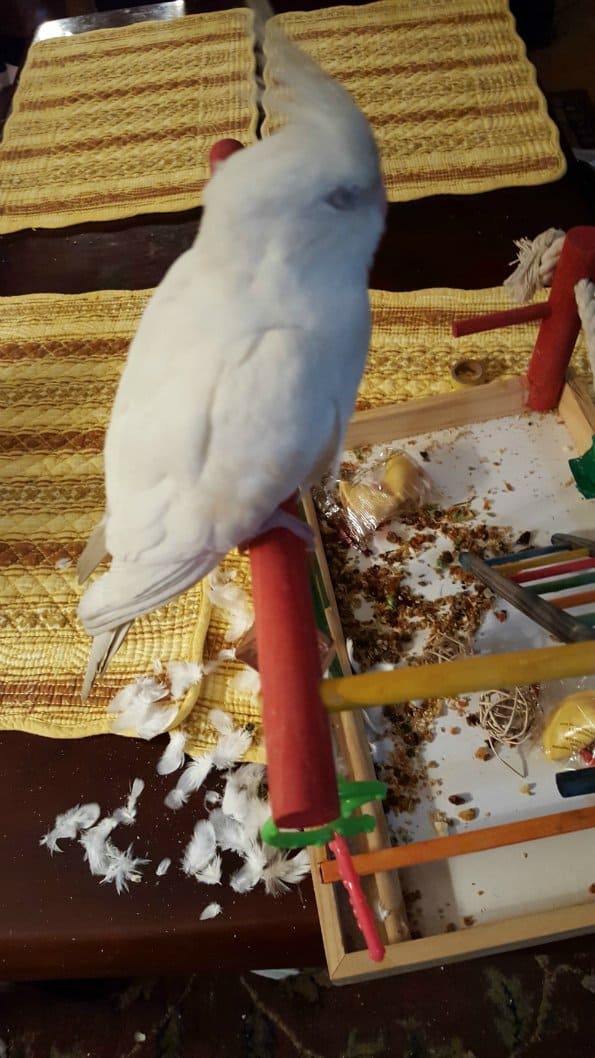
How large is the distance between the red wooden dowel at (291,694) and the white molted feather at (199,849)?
12.3 inches

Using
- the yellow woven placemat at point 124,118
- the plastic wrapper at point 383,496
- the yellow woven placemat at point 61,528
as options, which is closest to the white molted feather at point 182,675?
the yellow woven placemat at point 61,528

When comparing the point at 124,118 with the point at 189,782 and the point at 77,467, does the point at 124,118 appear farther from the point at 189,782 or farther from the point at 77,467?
the point at 189,782

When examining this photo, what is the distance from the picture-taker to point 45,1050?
854 mm

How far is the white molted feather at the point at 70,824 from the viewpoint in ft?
2.10

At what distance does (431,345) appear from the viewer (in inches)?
35.1

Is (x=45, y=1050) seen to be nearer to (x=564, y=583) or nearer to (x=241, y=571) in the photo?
(x=241, y=571)

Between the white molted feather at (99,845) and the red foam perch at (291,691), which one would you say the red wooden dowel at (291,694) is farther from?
the white molted feather at (99,845)

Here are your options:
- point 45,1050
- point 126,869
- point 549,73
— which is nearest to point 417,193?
point 126,869

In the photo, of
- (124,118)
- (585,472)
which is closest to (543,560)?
(585,472)

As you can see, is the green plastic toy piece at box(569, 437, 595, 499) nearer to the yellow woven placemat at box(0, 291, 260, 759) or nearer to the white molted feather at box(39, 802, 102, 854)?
the yellow woven placemat at box(0, 291, 260, 759)

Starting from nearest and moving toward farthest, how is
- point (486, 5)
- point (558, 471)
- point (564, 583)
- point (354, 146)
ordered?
point (354, 146), point (564, 583), point (558, 471), point (486, 5)

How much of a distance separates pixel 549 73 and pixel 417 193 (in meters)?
1.22

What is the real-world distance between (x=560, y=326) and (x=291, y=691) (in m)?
0.51

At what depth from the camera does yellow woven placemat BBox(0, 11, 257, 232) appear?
1.09 meters
